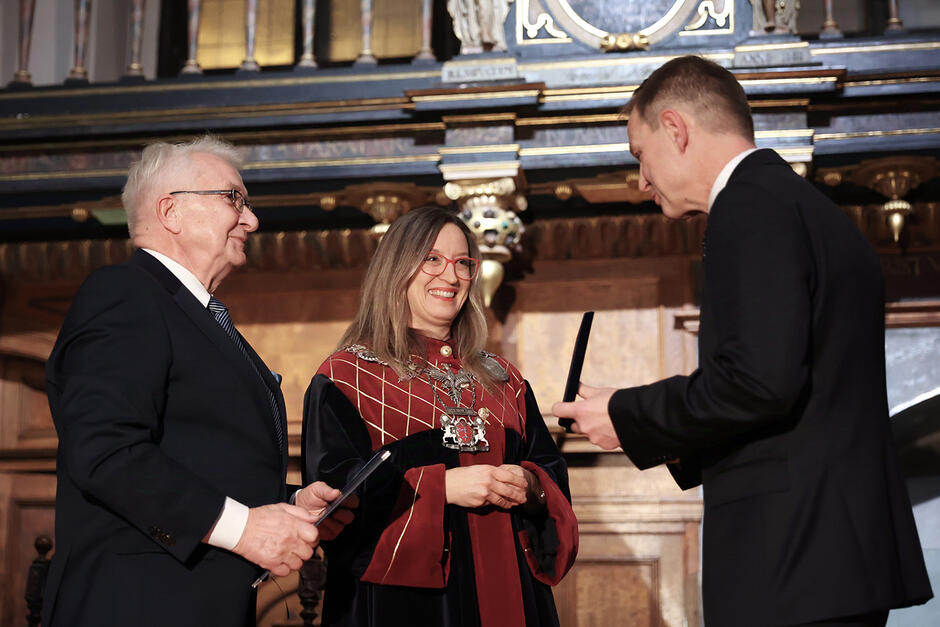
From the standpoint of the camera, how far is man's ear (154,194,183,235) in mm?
2633

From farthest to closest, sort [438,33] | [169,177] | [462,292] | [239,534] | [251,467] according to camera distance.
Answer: [438,33] < [462,292] < [169,177] < [251,467] < [239,534]

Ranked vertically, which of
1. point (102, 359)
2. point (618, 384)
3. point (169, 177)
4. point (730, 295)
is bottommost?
point (618, 384)

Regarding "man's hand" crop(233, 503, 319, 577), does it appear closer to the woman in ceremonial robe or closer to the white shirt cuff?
the white shirt cuff

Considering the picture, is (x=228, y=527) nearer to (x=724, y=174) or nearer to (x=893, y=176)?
(x=724, y=174)

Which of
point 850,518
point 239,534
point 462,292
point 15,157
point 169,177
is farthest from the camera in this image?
point 15,157

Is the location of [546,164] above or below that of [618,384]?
above

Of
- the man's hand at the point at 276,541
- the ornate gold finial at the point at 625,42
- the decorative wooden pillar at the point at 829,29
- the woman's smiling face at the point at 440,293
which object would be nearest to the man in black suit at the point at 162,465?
the man's hand at the point at 276,541

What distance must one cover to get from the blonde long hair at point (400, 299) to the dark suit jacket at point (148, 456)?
2.25 feet

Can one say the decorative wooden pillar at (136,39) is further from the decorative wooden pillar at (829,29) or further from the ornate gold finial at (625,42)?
the decorative wooden pillar at (829,29)

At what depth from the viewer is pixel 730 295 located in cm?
202

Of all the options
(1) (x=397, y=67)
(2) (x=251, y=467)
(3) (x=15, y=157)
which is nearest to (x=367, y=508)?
(2) (x=251, y=467)

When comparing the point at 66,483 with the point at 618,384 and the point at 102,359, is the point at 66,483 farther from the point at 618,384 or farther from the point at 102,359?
the point at 618,384

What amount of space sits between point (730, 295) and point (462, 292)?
1.27 m

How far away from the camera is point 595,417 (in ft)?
7.24
